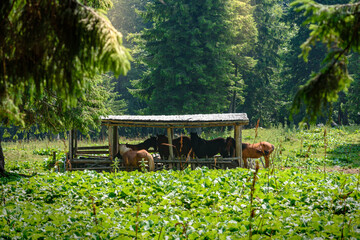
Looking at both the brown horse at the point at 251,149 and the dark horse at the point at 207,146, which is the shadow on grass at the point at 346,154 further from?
the dark horse at the point at 207,146

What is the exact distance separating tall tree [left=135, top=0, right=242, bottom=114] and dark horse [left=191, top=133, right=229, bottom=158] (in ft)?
40.7

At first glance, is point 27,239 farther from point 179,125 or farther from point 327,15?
point 179,125

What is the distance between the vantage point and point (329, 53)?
4.97 m

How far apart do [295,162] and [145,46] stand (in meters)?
17.3

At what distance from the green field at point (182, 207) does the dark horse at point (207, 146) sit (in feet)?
17.2

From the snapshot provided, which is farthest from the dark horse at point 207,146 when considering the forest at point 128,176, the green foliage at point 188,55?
the green foliage at point 188,55

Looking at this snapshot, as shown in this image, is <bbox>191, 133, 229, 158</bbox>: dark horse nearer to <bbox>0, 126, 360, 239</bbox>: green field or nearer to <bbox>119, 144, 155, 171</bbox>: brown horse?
<bbox>119, 144, 155, 171</bbox>: brown horse

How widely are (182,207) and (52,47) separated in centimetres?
432

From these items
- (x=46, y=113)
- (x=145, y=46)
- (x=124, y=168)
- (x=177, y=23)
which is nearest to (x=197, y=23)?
(x=177, y=23)

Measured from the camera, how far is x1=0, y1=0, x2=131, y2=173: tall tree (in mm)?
4914

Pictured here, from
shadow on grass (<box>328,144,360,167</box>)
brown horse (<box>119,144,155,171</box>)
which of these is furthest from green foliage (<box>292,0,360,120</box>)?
shadow on grass (<box>328,144,360,167</box>)

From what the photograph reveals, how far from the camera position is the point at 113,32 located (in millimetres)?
4930

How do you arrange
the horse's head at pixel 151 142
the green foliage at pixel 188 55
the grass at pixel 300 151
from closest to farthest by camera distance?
the horse's head at pixel 151 142
the grass at pixel 300 151
the green foliage at pixel 188 55

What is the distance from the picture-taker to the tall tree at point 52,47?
491cm
